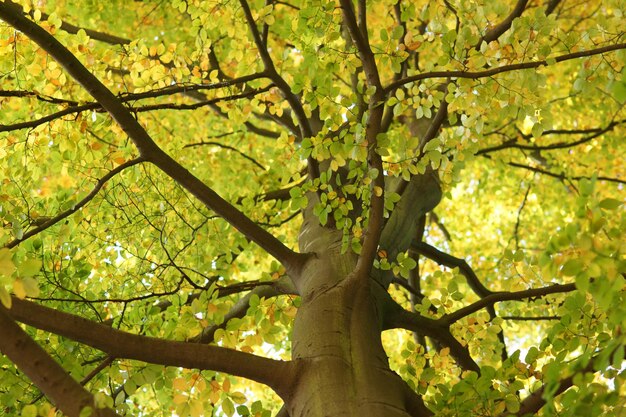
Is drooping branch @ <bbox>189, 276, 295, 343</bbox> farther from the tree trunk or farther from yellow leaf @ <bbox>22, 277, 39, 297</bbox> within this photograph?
yellow leaf @ <bbox>22, 277, 39, 297</bbox>

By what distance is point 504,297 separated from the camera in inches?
130

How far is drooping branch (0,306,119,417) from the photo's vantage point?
177 centimetres

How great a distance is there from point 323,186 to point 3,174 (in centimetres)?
195

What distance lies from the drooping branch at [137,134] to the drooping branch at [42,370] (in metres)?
1.40

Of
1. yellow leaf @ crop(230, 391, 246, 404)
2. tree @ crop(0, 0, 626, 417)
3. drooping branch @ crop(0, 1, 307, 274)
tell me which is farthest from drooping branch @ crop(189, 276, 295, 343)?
yellow leaf @ crop(230, 391, 246, 404)

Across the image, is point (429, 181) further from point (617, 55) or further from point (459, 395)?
point (459, 395)

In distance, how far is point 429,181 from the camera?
4762 mm

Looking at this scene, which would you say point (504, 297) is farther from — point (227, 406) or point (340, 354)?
point (227, 406)

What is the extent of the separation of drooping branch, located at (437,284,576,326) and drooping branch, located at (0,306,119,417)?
6.66ft

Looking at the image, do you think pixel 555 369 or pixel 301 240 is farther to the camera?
pixel 301 240

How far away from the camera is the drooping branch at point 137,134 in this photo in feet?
9.30

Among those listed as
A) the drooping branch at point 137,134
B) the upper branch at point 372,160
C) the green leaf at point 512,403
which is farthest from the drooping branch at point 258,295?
the green leaf at point 512,403

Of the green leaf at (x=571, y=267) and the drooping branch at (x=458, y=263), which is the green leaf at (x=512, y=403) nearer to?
the green leaf at (x=571, y=267)

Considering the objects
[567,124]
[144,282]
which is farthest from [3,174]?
[567,124]
